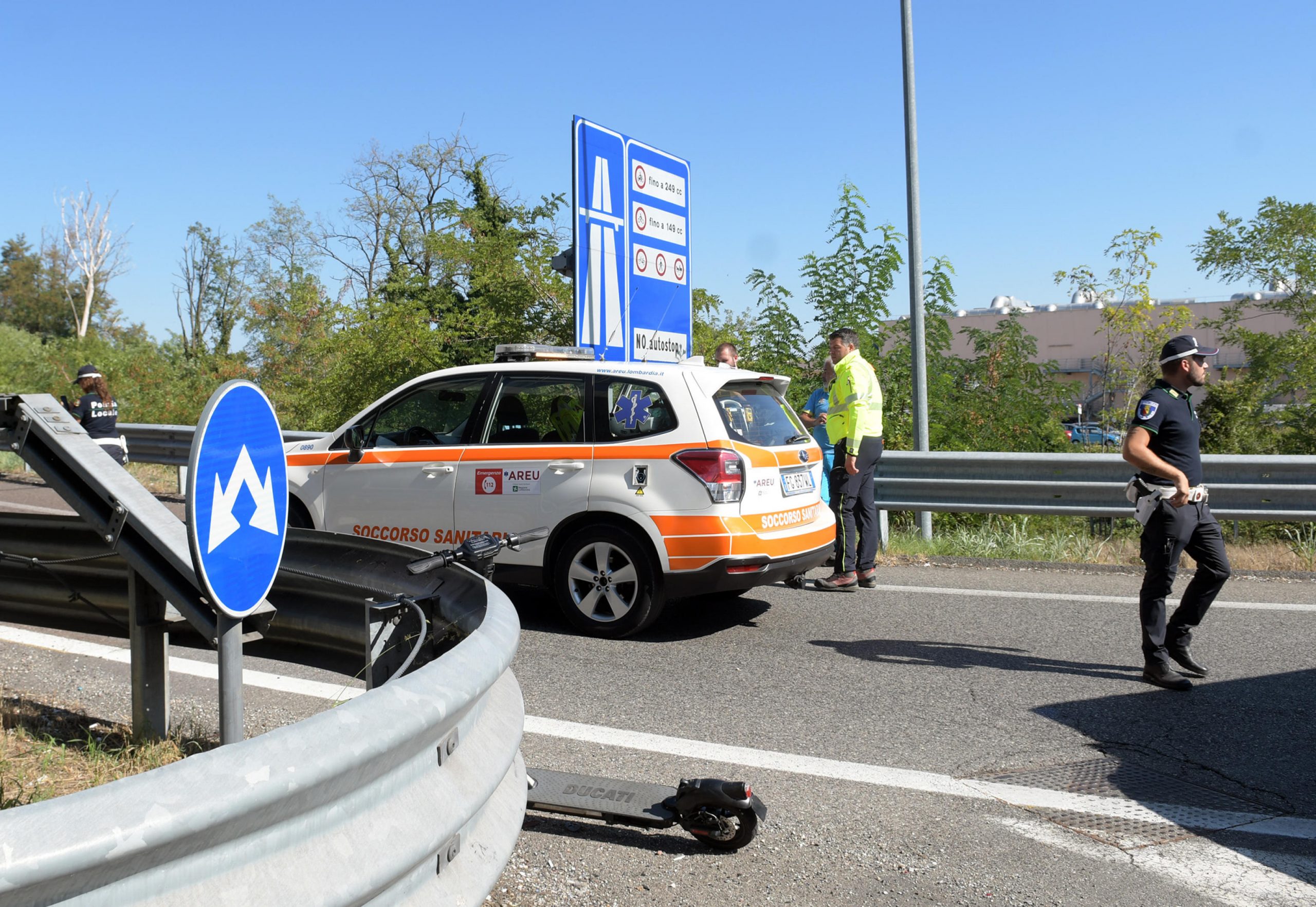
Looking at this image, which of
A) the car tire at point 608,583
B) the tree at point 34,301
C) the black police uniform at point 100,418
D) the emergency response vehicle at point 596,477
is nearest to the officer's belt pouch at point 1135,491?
the emergency response vehicle at point 596,477

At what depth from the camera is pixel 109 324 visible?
6919 cm

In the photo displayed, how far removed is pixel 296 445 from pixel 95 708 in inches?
137

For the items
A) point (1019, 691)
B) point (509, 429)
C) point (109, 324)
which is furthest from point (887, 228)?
point (109, 324)

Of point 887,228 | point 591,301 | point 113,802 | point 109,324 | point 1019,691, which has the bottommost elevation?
point 1019,691

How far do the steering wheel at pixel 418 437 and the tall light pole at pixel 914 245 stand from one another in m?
5.85

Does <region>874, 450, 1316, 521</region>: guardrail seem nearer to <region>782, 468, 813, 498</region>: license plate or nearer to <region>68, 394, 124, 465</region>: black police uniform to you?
<region>782, 468, 813, 498</region>: license plate

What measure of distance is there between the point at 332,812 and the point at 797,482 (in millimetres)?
5856

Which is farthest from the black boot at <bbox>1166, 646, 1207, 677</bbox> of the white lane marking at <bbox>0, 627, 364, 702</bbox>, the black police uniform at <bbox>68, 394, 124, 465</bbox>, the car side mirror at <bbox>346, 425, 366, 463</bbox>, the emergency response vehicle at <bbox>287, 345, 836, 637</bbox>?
the black police uniform at <bbox>68, 394, 124, 465</bbox>

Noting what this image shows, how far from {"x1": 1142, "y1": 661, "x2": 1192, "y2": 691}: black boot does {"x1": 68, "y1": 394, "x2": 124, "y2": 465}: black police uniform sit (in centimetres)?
961

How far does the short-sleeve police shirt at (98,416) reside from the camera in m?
11.2


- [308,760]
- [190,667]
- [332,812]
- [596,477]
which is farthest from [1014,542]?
[308,760]

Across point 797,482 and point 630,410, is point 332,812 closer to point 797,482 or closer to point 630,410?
point 630,410

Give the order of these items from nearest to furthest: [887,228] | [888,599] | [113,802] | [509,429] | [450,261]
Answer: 1. [113,802]
2. [509,429]
3. [888,599]
4. [887,228]
5. [450,261]

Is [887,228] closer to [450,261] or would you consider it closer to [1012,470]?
[1012,470]
